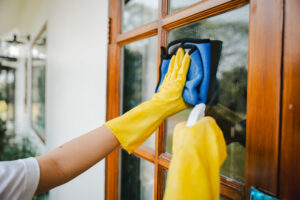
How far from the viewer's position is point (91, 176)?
1.46 meters

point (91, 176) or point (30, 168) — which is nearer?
point (30, 168)

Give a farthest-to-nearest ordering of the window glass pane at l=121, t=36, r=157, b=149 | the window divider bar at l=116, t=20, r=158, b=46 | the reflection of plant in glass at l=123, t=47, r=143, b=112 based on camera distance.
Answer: the reflection of plant in glass at l=123, t=47, r=143, b=112
the window glass pane at l=121, t=36, r=157, b=149
the window divider bar at l=116, t=20, r=158, b=46

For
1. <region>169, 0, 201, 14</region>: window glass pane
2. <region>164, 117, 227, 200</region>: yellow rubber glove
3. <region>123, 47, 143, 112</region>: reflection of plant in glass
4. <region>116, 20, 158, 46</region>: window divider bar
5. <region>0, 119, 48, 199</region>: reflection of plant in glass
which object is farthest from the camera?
<region>0, 119, 48, 199</region>: reflection of plant in glass

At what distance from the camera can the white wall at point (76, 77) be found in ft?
4.47

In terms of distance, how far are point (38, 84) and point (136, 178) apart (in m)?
3.29

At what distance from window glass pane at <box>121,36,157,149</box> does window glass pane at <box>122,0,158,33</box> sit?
0.12m

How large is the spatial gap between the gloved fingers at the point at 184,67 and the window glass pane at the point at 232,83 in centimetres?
15

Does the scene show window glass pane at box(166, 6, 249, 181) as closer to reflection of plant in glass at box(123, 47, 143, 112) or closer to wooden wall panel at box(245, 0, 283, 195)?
wooden wall panel at box(245, 0, 283, 195)

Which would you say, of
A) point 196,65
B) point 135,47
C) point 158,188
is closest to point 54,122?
point 135,47

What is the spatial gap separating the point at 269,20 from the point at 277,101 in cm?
22

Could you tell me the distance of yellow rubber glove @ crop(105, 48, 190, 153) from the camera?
0.66 metres

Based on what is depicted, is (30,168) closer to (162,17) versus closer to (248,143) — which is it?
(248,143)

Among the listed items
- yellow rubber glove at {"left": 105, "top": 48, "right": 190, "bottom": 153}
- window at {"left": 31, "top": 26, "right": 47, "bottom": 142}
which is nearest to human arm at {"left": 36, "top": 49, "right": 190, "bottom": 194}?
yellow rubber glove at {"left": 105, "top": 48, "right": 190, "bottom": 153}

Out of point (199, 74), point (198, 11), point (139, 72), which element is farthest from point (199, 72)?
point (139, 72)
